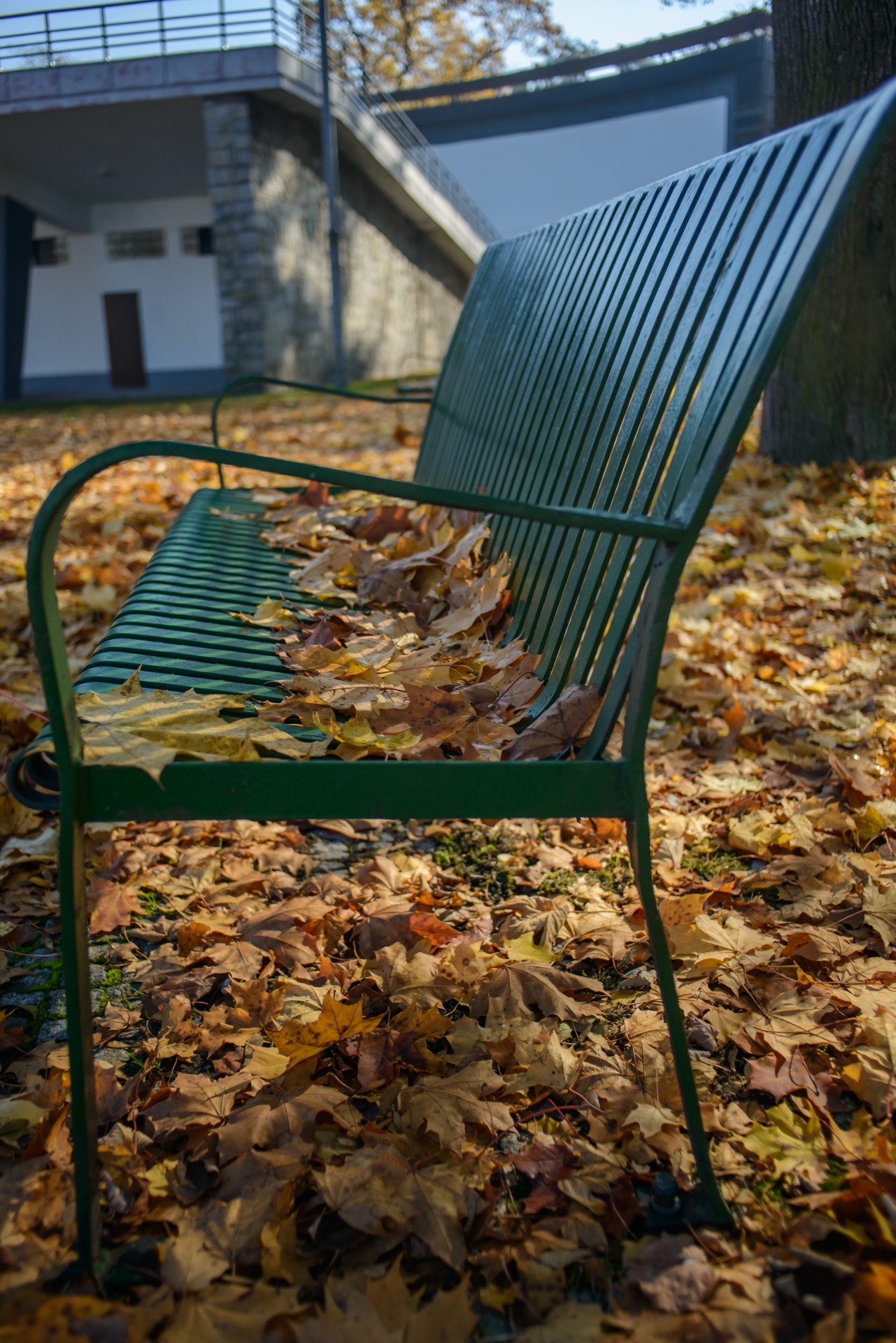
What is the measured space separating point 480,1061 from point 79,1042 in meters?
0.59

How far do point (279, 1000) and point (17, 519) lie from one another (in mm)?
4068

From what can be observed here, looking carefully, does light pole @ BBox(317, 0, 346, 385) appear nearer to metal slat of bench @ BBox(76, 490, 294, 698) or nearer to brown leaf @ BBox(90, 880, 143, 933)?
metal slat of bench @ BBox(76, 490, 294, 698)

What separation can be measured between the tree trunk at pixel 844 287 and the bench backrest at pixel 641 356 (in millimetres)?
2077

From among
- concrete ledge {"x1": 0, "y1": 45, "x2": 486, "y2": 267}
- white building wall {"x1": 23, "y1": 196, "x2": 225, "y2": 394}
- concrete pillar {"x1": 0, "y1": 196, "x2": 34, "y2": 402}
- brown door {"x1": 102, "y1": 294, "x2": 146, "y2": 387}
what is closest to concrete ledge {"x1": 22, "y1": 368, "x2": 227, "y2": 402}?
white building wall {"x1": 23, "y1": 196, "x2": 225, "y2": 394}

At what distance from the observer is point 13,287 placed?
14.6m

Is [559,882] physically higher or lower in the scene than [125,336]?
lower

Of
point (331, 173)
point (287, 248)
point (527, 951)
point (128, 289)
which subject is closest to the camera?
point (527, 951)

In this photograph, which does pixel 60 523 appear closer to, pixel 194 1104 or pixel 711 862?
pixel 194 1104

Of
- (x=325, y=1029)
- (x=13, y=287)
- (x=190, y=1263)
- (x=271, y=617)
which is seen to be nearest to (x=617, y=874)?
(x=325, y=1029)

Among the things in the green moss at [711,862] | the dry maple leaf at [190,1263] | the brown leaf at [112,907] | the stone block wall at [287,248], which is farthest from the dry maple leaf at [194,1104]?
the stone block wall at [287,248]

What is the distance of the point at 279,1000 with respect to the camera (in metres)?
1.57

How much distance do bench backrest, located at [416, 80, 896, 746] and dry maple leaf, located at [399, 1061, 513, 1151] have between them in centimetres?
56

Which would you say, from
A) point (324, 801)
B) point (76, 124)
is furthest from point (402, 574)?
point (76, 124)

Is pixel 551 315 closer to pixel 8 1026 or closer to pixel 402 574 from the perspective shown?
pixel 402 574
